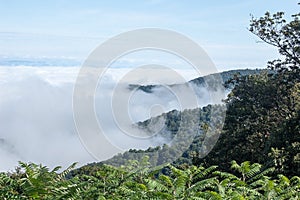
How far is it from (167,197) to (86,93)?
4.23 meters

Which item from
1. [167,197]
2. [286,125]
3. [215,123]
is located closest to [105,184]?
[167,197]

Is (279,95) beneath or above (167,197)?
above

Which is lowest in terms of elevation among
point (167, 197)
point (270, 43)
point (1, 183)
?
point (167, 197)

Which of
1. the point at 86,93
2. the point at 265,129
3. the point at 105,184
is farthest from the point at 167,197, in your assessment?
the point at 265,129

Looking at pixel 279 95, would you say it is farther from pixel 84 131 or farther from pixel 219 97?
pixel 84 131

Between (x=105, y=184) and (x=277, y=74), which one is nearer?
(x=105, y=184)

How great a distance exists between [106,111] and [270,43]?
1871cm

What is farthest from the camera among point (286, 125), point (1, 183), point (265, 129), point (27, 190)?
point (265, 129)

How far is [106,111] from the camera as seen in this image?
29.9 ft

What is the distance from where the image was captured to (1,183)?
15.8ft

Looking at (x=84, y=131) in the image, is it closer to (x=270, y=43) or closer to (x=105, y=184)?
(x=105, y=184)

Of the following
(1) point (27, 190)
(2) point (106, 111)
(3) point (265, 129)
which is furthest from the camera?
(3) point (265, 129)

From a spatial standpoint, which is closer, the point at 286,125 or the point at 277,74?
the point at 286,125

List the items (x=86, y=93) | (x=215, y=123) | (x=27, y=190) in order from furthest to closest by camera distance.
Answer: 1. (x=215, y=123)
2. (x=86, y=93)
3. (x=27, y=190)
